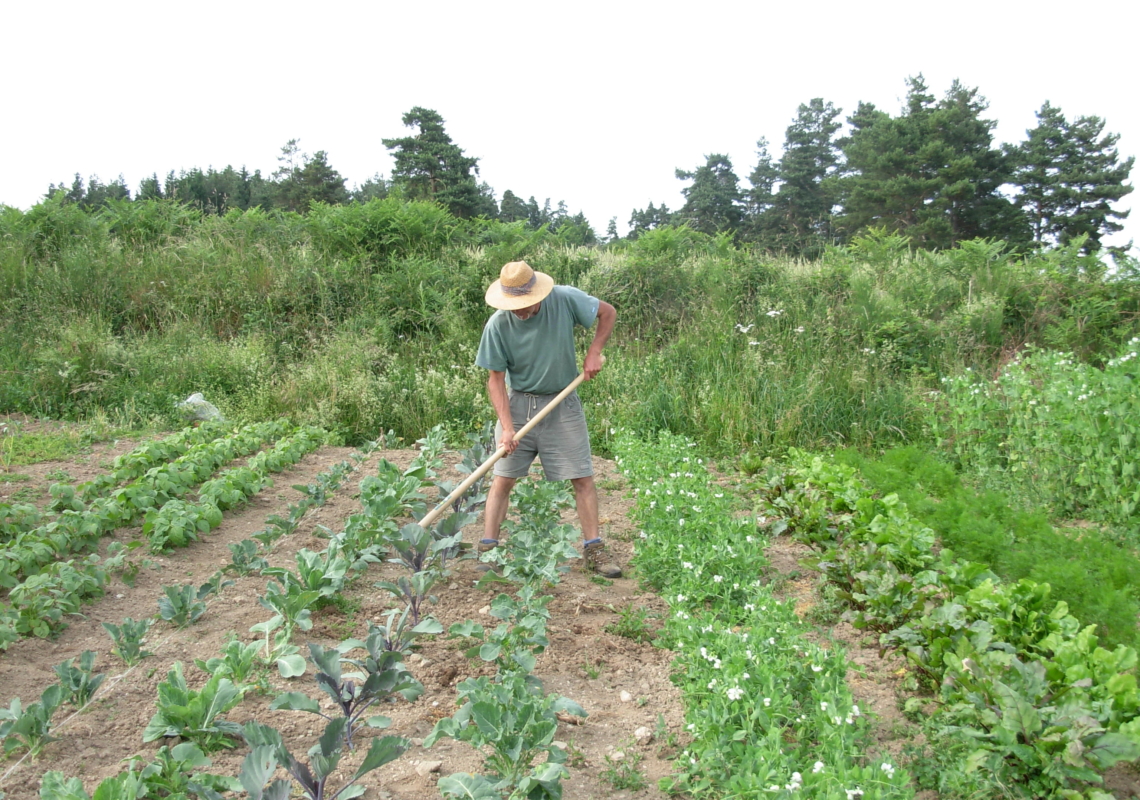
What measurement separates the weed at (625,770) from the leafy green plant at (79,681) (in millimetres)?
2075

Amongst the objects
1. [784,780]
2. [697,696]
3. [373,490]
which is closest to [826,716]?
[784,780]

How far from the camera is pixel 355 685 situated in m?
3.01

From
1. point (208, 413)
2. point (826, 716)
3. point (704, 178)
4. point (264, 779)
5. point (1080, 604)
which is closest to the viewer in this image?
point (264, 779)

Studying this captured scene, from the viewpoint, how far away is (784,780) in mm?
2354

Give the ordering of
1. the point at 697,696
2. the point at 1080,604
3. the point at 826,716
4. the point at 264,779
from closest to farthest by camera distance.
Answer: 1. the point at 264,779
2. the point at 826,716
3. the point at 697,696
4. the point at 1080,604

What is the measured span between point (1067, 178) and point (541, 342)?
39.7 metres

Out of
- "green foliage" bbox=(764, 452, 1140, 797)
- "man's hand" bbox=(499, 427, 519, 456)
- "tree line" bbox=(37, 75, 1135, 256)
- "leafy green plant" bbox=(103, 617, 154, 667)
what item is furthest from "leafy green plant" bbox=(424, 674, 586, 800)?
"tree line" bbox=(37, 75, 1135, 256)

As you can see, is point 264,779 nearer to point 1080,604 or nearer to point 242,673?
point 242,673

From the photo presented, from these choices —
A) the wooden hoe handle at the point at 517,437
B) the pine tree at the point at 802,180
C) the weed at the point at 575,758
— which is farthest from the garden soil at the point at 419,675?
the pine tree at the point at 802,180

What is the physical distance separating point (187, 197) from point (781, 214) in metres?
30.8

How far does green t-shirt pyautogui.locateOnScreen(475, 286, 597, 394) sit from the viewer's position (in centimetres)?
483

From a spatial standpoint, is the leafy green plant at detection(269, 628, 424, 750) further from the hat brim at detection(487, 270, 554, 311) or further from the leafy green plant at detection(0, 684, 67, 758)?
the hat brim at detection(487, 270, 554, 311)

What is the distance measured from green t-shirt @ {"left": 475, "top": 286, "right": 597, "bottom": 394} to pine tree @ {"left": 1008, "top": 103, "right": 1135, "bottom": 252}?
36771mm

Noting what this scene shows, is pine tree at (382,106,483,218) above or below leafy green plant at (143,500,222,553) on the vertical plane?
above
